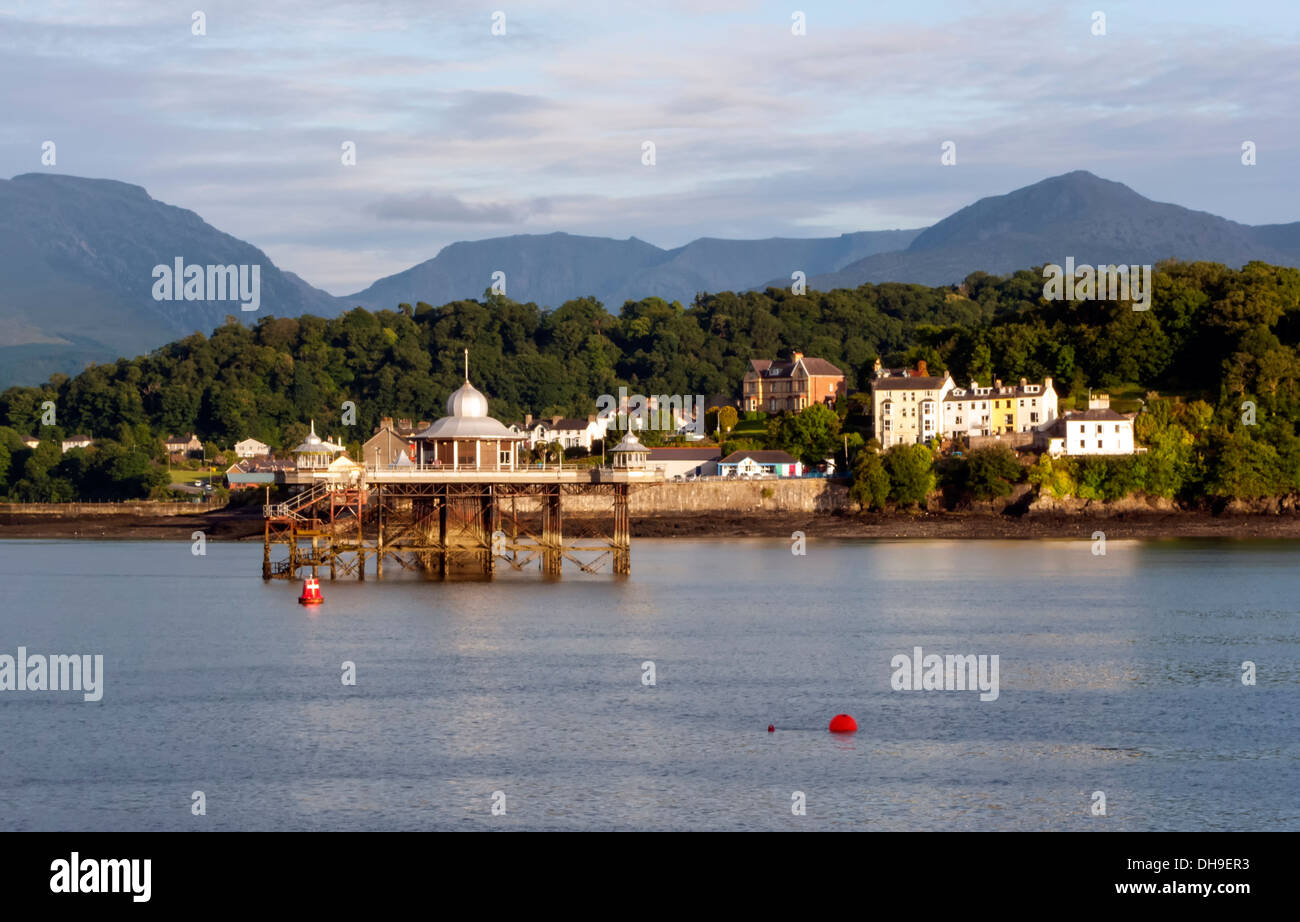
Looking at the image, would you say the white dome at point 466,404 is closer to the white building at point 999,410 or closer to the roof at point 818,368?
the white building at point 999,410

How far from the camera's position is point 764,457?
139 meters

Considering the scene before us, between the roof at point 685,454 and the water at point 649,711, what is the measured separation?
215ft

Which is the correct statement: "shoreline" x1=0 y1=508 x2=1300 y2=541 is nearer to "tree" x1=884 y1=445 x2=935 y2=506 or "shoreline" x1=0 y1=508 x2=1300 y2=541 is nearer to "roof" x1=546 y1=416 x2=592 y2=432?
"tree" x1=884 y1=445 x2=935 y2=506

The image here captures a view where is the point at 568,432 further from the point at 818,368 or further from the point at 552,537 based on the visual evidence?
the point at 552,537

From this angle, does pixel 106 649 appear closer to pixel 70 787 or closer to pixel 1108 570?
pixel 70 787

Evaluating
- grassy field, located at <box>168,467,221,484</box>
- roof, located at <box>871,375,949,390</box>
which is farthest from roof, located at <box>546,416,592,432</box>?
roof, located at <box>871,375,949,390</box>

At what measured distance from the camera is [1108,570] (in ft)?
288

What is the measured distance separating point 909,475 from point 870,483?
124 inches

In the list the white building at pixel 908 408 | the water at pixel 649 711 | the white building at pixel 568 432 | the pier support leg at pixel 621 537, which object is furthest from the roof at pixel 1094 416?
the pier support leg at pixel 621 537

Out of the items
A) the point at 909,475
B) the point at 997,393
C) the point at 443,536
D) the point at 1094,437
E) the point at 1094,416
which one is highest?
the point at 997,393

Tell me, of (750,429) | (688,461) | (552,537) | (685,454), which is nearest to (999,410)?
(688,461)

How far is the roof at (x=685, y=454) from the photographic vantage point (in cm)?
14238
